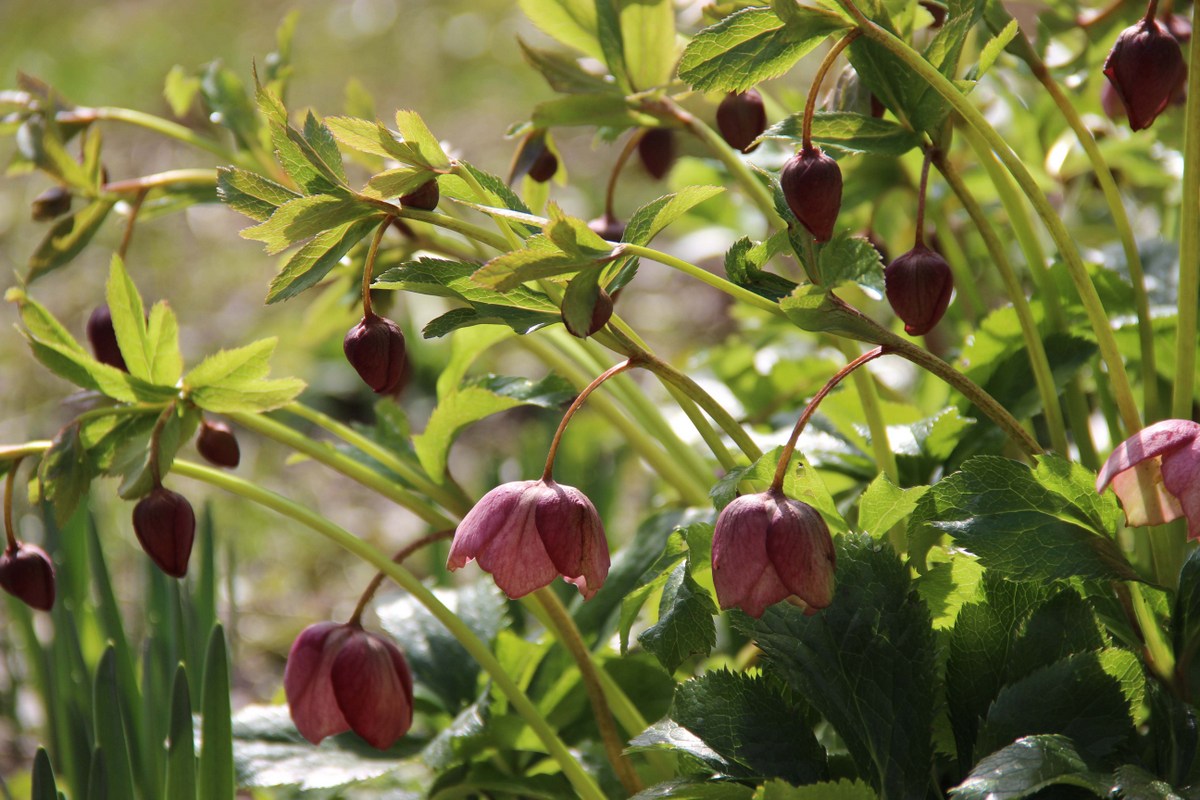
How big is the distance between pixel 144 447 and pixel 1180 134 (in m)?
1.00

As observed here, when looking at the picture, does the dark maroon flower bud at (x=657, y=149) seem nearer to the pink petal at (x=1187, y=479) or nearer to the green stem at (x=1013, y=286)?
the green stem at (x=1013, y=286)

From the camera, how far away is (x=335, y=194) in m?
0.67

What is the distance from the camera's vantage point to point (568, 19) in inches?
36.2

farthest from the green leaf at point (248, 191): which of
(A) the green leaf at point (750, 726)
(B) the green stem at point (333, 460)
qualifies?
(A) the green leaf at point (750, 726)

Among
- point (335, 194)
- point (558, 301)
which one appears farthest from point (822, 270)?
point (335, 194)

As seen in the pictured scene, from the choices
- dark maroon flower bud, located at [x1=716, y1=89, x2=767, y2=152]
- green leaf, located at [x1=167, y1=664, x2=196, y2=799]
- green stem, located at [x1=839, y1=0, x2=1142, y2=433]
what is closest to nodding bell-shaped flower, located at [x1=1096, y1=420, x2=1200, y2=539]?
green stem, located at [x1=839, y1=0, x2=1142, y2=433]

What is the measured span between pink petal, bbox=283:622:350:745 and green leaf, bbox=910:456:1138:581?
419mm

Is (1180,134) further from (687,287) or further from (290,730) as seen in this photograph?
(687,287)

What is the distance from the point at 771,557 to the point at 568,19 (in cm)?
52

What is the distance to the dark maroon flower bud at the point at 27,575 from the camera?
781mm

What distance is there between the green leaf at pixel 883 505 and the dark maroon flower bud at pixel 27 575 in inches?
21.9

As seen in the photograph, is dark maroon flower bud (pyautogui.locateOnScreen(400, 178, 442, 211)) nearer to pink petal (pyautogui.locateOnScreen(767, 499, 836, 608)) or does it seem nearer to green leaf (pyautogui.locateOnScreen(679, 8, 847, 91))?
green leaf (pyautogui.locateOnScreen(679, 8, 847, 91))

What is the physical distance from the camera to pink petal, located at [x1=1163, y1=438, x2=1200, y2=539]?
0.59 m

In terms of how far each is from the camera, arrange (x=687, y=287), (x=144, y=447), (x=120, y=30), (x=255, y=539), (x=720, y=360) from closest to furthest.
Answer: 1. (x=144, y=447)
2. (x=720, y=360)
3. (x=255, y=539)
4. (x=687, y=287)
5. (x=120, y=30)
